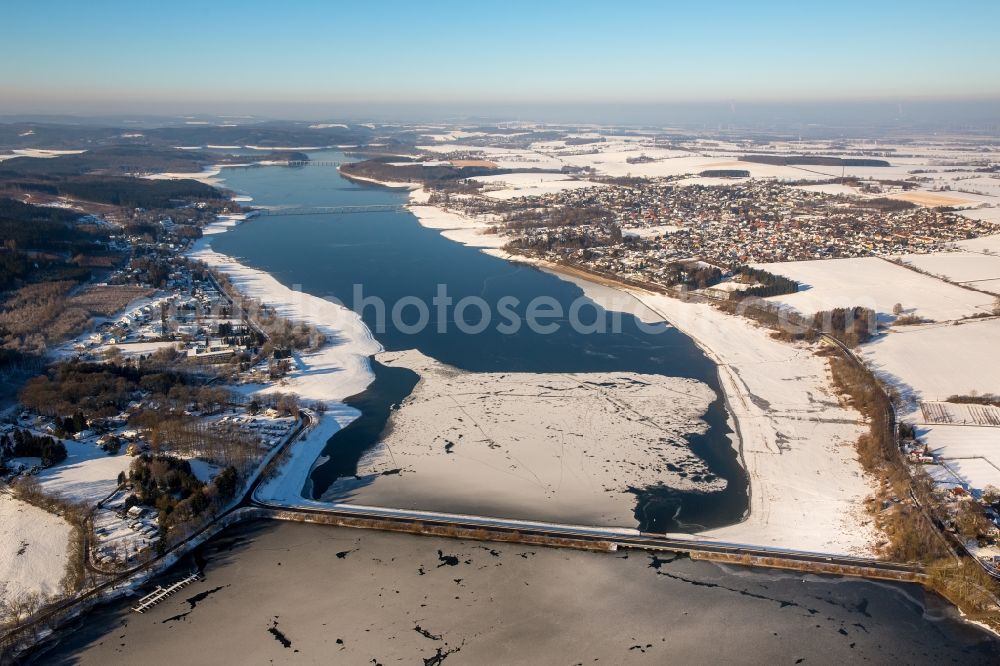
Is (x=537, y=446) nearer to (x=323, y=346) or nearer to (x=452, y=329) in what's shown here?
(x=452, y=329)

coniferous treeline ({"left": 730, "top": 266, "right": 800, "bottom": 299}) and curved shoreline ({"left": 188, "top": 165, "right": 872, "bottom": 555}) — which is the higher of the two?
coniferous treeline ({"left": 730, "top": 266, "right": 800, "bottom": 299})

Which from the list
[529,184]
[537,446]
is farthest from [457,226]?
[537,446]

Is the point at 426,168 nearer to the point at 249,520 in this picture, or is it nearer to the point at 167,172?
the point at 167,172

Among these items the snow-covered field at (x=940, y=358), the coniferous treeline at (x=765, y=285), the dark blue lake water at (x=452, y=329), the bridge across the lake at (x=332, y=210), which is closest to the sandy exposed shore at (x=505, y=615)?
the dark blue lake water at (x=452, y=329)

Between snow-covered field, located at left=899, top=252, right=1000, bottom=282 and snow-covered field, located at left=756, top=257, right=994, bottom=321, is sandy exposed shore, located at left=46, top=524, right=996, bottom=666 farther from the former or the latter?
snow-covered field, located at left=899, top=252, right=1000, bottom=282

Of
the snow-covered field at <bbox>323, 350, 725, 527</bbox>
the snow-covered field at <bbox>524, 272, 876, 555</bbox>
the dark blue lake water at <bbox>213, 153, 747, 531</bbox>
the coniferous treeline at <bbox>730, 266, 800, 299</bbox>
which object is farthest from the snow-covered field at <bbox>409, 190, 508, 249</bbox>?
the snow-covered field at <bbox>323, 350, 725, 527</bbox>

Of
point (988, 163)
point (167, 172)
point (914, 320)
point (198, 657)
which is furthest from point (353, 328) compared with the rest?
point (988, 163)
